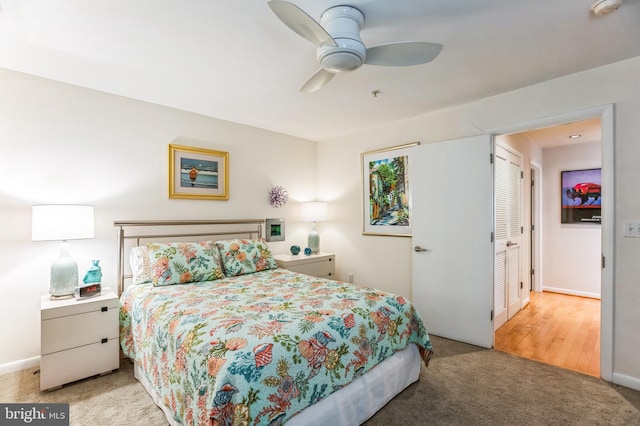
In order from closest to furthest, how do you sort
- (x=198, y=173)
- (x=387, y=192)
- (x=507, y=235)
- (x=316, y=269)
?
(x=198, y=173), (x=507, y=235), (x=387, y=192), (x=316, y=269)

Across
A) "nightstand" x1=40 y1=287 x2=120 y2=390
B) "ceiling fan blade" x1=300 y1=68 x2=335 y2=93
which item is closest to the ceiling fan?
"ceiling fan blade" x1=300 y1=68 x2=335 y2=93

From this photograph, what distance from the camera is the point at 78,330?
2.32 metres

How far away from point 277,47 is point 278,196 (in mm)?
2339

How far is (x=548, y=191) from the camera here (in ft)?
16.7

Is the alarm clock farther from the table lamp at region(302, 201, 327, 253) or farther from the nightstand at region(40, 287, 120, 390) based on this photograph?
the table lamp at region(302, 201, 327, 253)

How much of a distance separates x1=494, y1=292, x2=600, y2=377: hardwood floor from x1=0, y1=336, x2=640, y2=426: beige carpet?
0.28 metres

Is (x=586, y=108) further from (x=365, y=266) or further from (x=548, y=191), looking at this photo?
(x=548, y=191)

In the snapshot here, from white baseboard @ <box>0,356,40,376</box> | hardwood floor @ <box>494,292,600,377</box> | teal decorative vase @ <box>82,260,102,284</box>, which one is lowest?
hardwood floor @ <box>494,292,600,377</box>

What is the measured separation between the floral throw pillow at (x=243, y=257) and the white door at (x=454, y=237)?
1.71m

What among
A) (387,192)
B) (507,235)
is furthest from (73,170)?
(507,235)

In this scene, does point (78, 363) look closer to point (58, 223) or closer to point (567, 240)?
point (58, 223)

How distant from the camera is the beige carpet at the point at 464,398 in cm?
194

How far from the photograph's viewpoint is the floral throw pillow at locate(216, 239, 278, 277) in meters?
3.09

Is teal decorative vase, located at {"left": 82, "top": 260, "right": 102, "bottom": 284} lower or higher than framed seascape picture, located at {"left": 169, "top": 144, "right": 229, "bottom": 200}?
lower
